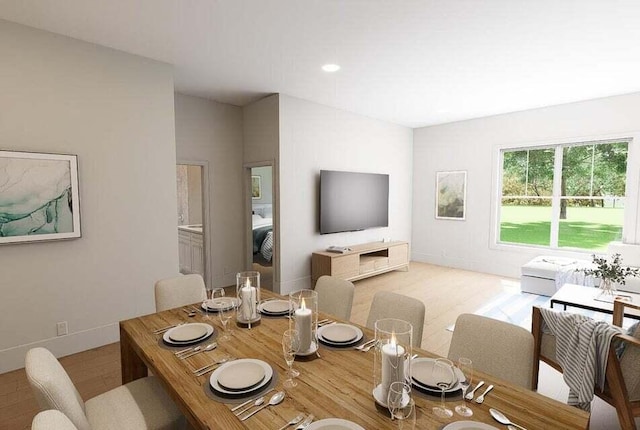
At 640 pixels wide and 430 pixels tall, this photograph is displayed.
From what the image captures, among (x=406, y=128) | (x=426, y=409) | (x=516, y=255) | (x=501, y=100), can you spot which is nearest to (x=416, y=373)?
(x=426, y=409)

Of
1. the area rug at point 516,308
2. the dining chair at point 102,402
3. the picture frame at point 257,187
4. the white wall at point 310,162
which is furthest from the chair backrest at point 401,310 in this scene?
the picture frame at point 257,187

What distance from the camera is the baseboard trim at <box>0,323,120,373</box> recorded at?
106 inches

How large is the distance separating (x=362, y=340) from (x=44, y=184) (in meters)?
2.93

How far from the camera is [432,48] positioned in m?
3.15

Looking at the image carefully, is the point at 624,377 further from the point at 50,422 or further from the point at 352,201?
the point at 352,201

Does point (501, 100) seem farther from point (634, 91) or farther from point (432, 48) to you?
point (432, 48)

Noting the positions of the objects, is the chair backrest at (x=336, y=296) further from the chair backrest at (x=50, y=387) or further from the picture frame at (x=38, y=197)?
the picture frame at (x=38, y=197)

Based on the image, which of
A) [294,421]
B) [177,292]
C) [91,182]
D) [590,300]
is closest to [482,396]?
[294,421]

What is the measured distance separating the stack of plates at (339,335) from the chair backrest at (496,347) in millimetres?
462

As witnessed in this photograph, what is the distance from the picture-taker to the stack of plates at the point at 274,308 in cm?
195

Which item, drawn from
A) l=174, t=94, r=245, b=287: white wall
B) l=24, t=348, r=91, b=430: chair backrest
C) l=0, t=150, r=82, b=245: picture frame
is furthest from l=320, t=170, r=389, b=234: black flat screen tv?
l=24, t=348, r=91, b=430: chair backrest

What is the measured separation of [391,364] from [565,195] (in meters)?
5.84

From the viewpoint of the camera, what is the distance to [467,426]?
97cm

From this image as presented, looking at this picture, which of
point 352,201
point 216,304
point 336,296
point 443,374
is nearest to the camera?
point 443,374
